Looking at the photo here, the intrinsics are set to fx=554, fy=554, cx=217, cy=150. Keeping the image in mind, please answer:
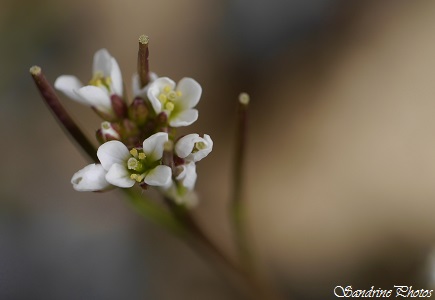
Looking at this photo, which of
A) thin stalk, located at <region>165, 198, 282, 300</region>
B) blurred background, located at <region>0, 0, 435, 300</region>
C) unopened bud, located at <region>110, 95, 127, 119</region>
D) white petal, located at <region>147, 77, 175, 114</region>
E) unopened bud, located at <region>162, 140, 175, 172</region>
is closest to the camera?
unopened bud, located at <region>162, 140, 175, 172</region>

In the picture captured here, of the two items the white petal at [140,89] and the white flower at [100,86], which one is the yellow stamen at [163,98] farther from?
the white flower at [100,86]

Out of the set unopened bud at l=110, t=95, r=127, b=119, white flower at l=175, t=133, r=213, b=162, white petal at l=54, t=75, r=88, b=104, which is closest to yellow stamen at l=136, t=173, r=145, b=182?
white flower at l=175, t=133, r=213, b=162

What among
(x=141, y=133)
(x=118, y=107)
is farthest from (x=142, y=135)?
(x=118, y=107)

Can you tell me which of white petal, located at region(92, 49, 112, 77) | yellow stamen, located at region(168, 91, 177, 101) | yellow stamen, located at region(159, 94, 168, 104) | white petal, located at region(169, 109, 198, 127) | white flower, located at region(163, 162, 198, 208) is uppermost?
white petal, located at region(92, 49, 112, 77)

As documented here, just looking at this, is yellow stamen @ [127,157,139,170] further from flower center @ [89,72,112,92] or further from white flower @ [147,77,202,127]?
flower center @ [89,72,112,92]

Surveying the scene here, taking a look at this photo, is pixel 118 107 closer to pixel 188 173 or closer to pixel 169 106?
pixel 169 106

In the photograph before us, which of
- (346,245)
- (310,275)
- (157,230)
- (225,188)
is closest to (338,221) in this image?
(346,245)
